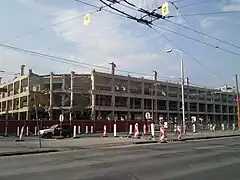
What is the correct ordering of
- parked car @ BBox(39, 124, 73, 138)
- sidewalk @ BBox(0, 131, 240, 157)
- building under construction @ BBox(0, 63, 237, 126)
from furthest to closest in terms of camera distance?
building under construction @ BBox(0, 63, 237, 126)
parked car @ BBox(39, 124, 73, 138)
sidewalk @ BBox(0, 131, 240, 157)

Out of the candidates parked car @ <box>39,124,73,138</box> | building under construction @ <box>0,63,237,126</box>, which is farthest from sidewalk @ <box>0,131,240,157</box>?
building under construction @ <box>0,63,237,126</box>

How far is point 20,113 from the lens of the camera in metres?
89.0

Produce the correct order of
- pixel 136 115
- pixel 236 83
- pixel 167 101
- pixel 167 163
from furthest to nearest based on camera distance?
pixel 167 101, pixel 136 115, pixel 236 83, pixel 167 163

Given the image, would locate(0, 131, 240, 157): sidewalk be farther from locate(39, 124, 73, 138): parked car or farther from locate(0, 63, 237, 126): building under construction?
locate(0, 63, 237, 126): building under construction

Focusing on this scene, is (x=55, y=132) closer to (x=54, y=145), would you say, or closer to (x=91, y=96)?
(x=54, y=145)

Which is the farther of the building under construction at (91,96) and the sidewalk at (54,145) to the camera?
the building under construction at (91,96)

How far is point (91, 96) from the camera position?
83.5m

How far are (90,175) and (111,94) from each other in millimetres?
75703

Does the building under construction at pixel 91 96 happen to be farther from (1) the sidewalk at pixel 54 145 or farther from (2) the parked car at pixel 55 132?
(1) the sidewalk at pixel 54 145

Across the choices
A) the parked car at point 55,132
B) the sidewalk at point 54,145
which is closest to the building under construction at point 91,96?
the parked car at point 55,132

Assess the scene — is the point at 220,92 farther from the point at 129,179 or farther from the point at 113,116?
the point at 129,179

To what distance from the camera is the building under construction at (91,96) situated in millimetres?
82562

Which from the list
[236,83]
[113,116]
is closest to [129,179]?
[236,83]

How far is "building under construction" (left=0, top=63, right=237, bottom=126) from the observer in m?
82.6
